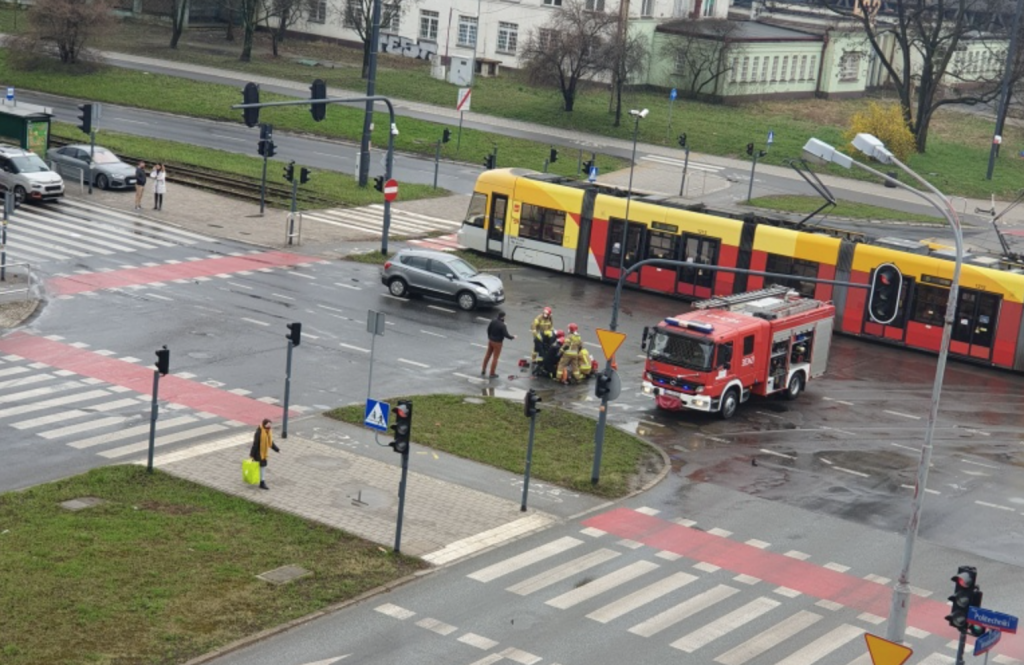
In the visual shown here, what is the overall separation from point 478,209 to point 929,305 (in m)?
16.3

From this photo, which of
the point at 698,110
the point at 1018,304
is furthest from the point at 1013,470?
the point at 698,110

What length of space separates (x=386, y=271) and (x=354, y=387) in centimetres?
1027

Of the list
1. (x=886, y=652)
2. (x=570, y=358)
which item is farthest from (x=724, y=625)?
(x=570, y=358)

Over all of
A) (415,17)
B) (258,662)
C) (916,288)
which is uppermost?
→ (415,17)

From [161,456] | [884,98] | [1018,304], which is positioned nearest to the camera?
[161,456]

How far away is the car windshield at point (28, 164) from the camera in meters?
57.3

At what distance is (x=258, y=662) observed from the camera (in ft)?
75.7

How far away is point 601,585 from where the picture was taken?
26.9 meters

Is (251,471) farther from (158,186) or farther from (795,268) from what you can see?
(158,186)

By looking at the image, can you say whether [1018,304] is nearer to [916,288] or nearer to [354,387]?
[916,288]

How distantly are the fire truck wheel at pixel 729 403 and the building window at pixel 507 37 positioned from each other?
63236mm

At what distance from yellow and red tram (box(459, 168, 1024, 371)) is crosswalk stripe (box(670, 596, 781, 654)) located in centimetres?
2202

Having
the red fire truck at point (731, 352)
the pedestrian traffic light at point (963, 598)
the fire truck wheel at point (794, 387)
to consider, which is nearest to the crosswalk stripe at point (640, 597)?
the pedestrian traffic light at point (963, 598)

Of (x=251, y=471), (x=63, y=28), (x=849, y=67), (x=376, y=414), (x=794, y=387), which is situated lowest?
(x=251, y=471)
